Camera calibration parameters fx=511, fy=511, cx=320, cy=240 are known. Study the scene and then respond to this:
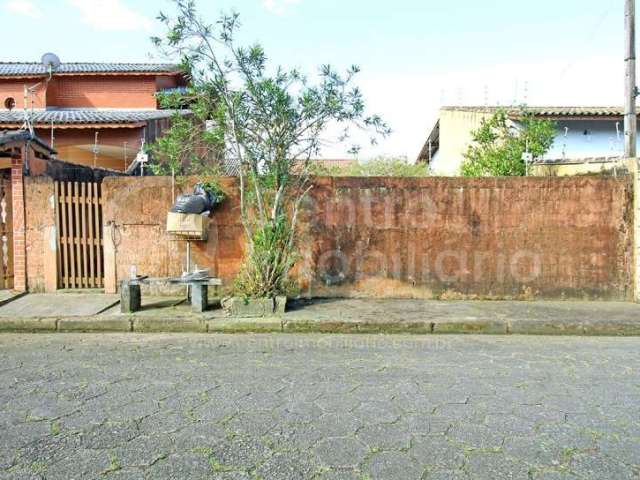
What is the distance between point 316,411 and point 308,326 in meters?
2.90

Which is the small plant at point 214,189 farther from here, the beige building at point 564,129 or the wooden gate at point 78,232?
the beige building at point 564,129

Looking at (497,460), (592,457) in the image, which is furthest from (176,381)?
(592,457)

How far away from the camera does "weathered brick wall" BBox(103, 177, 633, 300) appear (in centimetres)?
796

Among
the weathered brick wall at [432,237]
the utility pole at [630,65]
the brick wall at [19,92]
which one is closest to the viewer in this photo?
the weathered brick wall at [432,237]

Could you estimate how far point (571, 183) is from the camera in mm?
7977

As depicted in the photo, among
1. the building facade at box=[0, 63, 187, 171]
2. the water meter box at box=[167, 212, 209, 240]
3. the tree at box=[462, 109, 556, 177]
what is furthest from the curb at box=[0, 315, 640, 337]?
the building facade at box=[0, 63, 187, 171]

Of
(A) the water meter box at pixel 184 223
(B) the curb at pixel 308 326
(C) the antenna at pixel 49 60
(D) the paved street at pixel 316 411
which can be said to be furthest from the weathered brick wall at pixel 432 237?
(C) the antenna at pixel 49 60

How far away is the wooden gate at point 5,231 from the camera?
8398mm

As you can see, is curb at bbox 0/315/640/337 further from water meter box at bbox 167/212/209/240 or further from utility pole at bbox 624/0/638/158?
utility pole at bbox 624/0/638/158

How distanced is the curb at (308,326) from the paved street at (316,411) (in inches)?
32.0

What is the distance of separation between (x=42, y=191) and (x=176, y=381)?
5347mm

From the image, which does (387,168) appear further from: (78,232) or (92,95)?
(78,232)

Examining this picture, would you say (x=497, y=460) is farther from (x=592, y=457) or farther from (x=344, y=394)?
(x=344, y=394)

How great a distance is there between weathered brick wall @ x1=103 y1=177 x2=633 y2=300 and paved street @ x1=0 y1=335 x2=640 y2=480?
2414 mm
